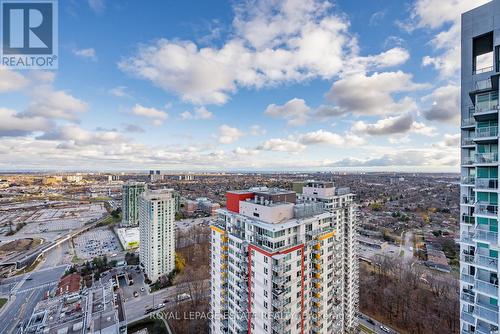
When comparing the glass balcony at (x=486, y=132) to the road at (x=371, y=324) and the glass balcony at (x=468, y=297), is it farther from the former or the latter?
the road at (x=371, y=324)

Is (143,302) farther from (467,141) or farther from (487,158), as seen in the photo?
(487,158)

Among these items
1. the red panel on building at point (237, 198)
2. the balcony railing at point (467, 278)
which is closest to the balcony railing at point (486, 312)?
the balcony railing at point (467, 278)

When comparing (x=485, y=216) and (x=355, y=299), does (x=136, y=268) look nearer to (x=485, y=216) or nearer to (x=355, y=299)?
(x=355, y=299)

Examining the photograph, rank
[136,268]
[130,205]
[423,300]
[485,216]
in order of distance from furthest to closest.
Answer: [130,205], [136,268], [423,300], [485,216]

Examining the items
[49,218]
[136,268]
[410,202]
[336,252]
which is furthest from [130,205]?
[410,202]

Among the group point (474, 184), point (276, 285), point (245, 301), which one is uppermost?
point (474, 184)

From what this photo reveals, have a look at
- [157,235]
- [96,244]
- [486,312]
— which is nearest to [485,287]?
[486,312]

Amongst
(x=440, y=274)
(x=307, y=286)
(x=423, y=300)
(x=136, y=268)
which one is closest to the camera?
(x=307, y=286)
